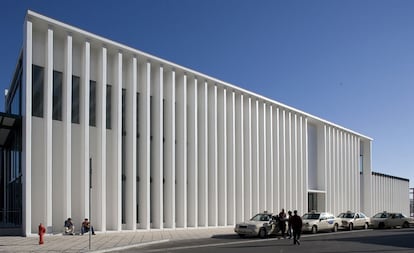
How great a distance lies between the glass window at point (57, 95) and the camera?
2595 centimetres

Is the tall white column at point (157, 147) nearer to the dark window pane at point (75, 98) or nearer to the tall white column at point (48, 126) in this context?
the dark window pane at point (75, 98)

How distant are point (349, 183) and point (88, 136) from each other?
3624 centimetres

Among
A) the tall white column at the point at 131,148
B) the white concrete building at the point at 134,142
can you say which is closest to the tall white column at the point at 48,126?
the white concrete building at the point at 134,142

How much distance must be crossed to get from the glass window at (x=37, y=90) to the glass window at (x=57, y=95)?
0.76m

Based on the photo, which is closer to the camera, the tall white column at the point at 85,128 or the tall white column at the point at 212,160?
the tall white column at the point at 85,128

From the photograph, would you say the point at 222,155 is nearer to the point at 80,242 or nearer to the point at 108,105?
the point at 108,105

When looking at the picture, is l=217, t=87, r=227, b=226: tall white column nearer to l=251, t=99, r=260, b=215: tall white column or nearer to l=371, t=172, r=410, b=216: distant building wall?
l=251, t=99, r=260, b=215: tall white column

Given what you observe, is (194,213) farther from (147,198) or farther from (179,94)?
(179,94)

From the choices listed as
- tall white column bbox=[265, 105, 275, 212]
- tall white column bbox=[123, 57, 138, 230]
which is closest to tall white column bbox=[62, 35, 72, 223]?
tall white column bbox=[123, 57, 138, 230]

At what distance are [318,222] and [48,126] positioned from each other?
17.7 metres

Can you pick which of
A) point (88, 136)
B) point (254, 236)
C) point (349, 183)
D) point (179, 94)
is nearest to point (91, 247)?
point (88, 136)

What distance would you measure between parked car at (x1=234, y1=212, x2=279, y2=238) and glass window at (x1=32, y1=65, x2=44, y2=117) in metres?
12.1

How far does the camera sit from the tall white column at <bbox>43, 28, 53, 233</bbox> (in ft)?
79.4

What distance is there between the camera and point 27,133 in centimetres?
2398
